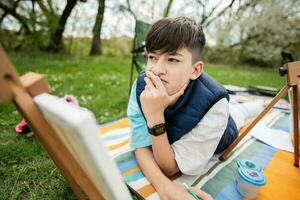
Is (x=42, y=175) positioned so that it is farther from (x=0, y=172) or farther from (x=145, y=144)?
(x=145, y=144)

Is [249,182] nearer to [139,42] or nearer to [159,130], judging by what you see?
[159,130]

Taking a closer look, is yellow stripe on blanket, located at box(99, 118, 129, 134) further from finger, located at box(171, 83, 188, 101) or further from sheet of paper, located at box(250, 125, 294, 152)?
sheet of paper, located at box(250, 125, 294, 152)

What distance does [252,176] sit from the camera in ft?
4.92

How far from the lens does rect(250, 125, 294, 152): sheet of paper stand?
7.50 ft

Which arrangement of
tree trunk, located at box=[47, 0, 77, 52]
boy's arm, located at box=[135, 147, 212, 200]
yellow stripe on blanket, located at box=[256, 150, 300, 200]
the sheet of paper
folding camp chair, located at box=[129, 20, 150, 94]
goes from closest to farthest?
boy's arm, located at box=[135, 147, 212, 200], yellow stripe on blanket, located at box=[256, 150, 300, 200], the sheet of paper, folding camp chair, located at box=[129, 20, 150, 94], tree trunk, located at box=[47, 0, 77, 52]

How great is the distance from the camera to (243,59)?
13.4 m

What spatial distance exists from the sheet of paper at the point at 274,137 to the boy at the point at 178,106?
A: 1.05 metres

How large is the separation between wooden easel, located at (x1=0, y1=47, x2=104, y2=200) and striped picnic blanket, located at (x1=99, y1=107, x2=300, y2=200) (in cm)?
81

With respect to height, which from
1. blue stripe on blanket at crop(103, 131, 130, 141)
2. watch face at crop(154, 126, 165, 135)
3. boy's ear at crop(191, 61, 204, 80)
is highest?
boy's ear at crop(191, 61, 204, 80)

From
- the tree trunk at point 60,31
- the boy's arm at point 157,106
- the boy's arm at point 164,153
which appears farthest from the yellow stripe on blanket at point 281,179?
the tree trunk at point 60,31

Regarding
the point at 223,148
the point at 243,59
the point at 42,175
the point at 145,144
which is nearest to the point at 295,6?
the point at 243,59

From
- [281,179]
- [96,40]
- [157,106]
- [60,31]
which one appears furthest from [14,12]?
[281,179]

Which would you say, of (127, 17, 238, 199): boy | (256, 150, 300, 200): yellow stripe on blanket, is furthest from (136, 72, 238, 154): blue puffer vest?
(256, 150, 300, 200): yellow stripe on blanket

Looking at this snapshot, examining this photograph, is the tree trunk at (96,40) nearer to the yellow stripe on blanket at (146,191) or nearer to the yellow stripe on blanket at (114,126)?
the yellow stripe on blanket at (114,126)
